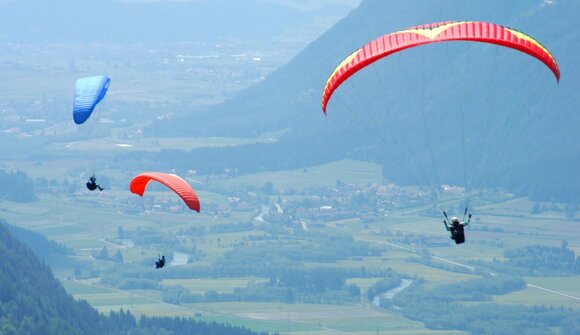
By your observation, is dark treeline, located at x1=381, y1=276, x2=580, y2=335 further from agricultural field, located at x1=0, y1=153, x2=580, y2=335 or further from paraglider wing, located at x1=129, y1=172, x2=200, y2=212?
paraglider wing, located at x1=129, y1=172, x2=200, y2=212

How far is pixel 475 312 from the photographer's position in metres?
124

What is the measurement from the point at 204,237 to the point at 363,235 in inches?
528

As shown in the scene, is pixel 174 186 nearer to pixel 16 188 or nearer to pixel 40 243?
pixel 40 243

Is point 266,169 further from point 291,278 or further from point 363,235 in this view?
point 291,278

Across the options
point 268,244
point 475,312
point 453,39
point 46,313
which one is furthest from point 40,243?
point 453,39

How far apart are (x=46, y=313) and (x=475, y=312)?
3658 cm

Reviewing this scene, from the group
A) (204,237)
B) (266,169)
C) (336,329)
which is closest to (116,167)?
(266,169)

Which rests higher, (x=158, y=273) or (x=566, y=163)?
(x=566, y=163)

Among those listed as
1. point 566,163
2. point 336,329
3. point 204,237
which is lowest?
point 336,329

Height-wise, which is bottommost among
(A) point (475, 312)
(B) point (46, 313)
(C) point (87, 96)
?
(B) point (46, 313)

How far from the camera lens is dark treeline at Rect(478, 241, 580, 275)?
139250 millimetres

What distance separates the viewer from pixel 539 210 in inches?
6506

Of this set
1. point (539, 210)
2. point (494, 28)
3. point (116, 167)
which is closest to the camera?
point (494, 28)

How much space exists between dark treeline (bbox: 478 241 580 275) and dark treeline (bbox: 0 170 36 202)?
5030 centimetres
